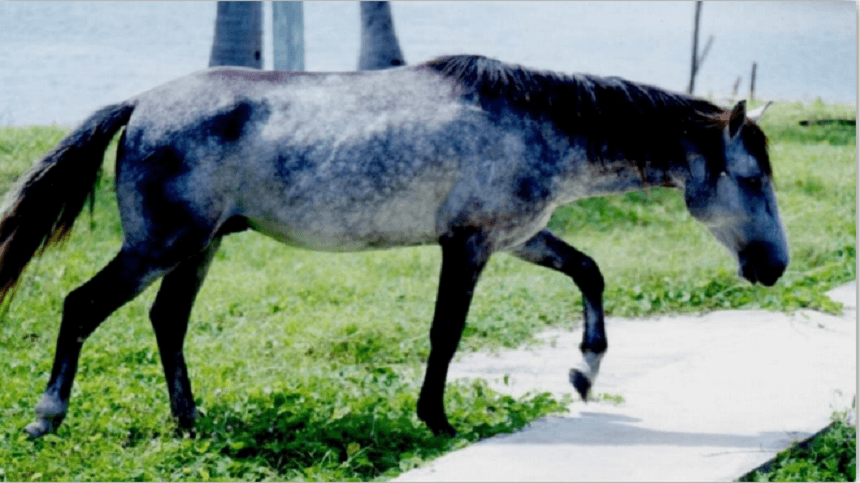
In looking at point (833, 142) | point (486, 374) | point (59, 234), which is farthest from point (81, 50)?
point (833, 142)

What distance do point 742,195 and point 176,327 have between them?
2.58m

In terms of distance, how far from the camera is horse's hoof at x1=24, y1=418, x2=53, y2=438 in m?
4.89

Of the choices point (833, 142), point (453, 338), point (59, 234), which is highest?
point (59, 234)

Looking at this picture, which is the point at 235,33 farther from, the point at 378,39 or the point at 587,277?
the point at 587,277

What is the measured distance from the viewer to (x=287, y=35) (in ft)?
24.6

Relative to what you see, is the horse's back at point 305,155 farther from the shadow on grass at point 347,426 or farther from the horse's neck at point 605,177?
the shadow on grass at point 347,426

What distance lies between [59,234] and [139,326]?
1937mm

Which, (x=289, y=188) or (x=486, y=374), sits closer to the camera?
(x=289, y=188)

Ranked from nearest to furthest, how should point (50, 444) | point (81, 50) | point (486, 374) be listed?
1. point (50, 444)
2. point (486, 374)
3. point (81, 50)

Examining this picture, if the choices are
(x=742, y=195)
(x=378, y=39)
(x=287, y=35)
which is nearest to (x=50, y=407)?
(x=742, y=195)

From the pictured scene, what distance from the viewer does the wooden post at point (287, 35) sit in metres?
7.38

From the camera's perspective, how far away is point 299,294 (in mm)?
7793

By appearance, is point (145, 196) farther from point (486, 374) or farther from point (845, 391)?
point (845, 391)

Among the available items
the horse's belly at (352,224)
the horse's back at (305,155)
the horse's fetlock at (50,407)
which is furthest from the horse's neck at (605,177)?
the horse's fetlock at (50,407)
